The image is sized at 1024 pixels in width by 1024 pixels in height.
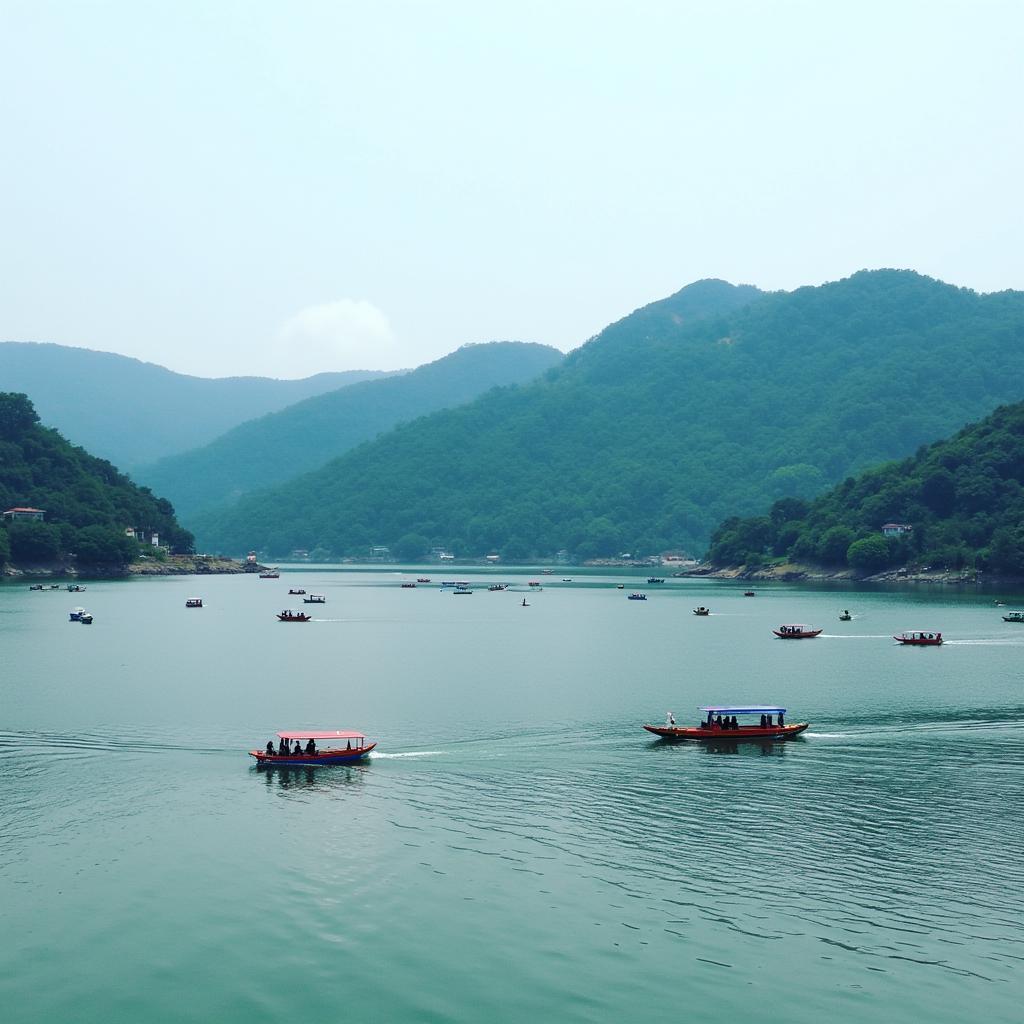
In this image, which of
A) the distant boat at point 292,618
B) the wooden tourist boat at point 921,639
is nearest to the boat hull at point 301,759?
the wooden tourist boat at point 921,639

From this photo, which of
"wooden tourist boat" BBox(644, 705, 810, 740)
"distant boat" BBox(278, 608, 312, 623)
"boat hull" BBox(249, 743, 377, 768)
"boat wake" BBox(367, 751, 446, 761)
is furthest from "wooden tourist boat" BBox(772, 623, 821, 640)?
"boat hull" BBox(249, 743, 377, 768)

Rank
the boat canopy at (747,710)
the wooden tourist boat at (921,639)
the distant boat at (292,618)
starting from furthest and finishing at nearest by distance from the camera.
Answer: the distant boat at (292,618) → the wooden tourist boat at (921,639) → the boat canopy at (747,710)

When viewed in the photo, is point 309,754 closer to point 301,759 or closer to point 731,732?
point 301,759

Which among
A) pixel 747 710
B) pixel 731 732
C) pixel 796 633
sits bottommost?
pixel 731 732

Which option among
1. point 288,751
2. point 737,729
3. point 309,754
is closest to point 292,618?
point 288,751

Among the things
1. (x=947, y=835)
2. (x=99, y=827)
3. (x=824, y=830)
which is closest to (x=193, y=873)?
(x=99, y=827)

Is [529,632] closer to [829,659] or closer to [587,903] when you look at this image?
[829,659]

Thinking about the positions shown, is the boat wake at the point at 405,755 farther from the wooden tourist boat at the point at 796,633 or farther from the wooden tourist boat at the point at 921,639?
the wooden tourist boat at the point at 796,633
